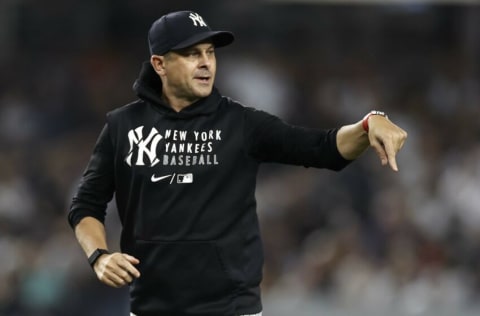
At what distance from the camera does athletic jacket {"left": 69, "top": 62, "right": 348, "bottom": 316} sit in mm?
4934

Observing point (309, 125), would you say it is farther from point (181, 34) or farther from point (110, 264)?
point (110, 264)

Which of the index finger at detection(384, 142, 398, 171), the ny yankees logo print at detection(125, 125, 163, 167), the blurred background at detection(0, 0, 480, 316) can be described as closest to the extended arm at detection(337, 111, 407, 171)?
the index finger at detection(384, 142, 398, 171)

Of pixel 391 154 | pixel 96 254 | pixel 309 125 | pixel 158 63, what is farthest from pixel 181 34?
pixel 309 125

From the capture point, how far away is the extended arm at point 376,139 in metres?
4.43

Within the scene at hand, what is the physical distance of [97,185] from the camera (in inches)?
205

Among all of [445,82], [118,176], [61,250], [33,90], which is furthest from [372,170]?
[118,176]

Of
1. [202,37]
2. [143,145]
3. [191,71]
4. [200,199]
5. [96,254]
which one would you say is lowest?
[96,254]

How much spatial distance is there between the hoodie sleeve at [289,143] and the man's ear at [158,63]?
0.43 m

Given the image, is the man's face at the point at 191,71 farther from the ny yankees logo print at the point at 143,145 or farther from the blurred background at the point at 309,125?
the blurred background at the point at 309,125

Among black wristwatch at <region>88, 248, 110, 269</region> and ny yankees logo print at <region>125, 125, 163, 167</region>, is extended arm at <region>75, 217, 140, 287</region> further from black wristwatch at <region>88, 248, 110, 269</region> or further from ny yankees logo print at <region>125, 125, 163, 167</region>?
ny yankees logo print at <region>125, 125, 163, 167</region>

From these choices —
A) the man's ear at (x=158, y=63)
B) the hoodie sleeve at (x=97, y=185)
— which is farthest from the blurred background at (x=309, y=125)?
the man's ear at (x=158, y=63)

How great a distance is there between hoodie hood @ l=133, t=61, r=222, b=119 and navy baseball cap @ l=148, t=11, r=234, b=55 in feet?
0.46

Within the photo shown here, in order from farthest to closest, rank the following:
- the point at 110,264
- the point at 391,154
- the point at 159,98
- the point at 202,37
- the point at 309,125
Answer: the point at 309,125 → the point at 159,98 → the point at 202,37 → the point at 110,264 → the point at 391,154

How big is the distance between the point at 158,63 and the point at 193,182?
0.57m
